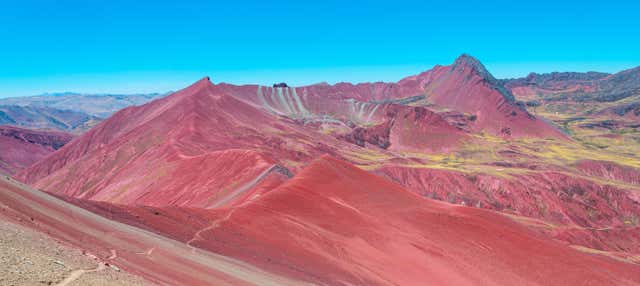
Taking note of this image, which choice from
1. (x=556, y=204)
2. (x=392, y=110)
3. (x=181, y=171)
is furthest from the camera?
(x=392, y=110)

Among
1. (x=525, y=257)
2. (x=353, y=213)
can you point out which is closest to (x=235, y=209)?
(x=353, y=213)

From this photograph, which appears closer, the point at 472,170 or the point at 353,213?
the point at 353,213

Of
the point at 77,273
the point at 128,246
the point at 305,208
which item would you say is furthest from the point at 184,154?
the point at 77,273

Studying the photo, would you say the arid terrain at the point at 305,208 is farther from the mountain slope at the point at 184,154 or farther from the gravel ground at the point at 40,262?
the mountain slope at the point at 184,154

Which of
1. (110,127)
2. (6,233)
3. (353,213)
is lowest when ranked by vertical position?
(353,213)

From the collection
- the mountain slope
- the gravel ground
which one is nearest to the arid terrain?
the gravel ground

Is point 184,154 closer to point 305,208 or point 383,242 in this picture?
point 305,208

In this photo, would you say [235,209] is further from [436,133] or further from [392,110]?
[392,110]

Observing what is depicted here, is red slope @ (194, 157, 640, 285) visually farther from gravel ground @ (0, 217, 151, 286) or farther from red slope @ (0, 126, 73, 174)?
red slope @ (0, 126, 73, 174)

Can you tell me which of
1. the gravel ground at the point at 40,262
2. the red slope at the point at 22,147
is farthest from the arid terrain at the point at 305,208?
the red slope at the point at 22,147
